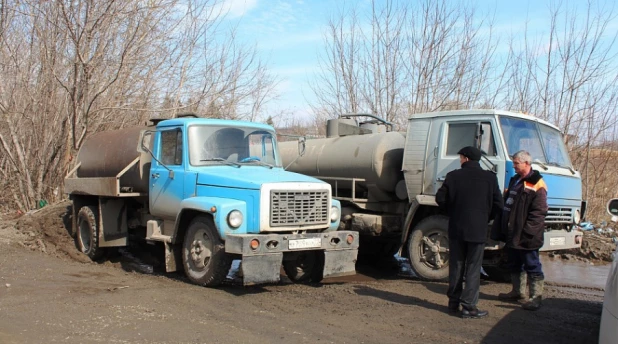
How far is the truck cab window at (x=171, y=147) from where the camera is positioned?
7980 millimetres

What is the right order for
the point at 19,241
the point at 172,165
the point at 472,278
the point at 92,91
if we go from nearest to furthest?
1. the point at 472,278
2. the point at 172,165
3. the point at 19,241
4. the point at 92,91

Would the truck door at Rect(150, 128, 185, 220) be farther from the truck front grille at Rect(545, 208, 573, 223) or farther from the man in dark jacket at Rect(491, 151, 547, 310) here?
→ the truck front grille at Rect(545, 208, 573, 223)

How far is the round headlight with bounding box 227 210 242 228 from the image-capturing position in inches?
266

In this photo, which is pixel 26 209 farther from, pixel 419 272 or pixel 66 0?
pixel 419 272

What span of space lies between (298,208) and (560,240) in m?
3.87

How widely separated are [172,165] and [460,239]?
14.1 ft

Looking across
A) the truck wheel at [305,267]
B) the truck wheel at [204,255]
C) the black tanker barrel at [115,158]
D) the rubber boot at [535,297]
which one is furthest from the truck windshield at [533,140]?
the black tanker barrel at [115,158]

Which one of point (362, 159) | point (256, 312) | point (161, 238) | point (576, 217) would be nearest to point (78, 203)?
point (161, 238)

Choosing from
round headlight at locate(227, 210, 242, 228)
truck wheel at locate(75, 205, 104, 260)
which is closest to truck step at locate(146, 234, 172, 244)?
round headlight at locate(227, 210, 242, 228)

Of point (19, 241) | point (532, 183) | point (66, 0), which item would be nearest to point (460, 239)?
point (532, 183)

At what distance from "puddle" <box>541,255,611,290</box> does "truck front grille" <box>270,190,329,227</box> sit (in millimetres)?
4153

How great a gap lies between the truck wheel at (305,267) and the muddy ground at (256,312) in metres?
0.23

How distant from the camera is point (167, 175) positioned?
8.05 metres

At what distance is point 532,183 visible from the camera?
6.35 metres
